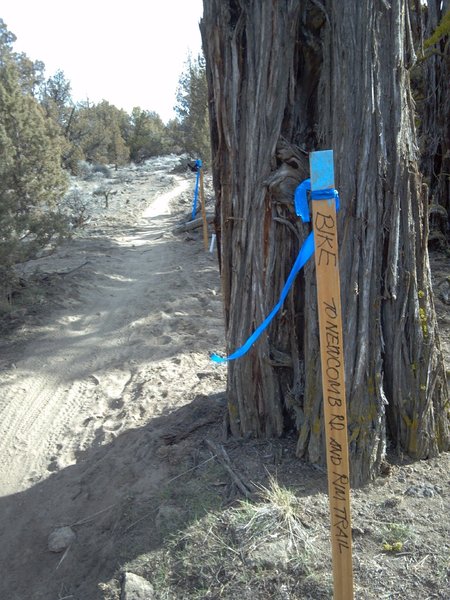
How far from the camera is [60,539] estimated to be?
11.5 feet

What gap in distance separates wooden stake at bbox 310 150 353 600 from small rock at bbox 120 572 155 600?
101 cm

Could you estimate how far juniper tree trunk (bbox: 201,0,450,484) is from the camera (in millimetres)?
2992

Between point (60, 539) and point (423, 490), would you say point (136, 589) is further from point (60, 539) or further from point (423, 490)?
point (423, 490)

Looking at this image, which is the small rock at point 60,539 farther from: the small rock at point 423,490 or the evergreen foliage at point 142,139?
the evergreen foliage at point 142,139

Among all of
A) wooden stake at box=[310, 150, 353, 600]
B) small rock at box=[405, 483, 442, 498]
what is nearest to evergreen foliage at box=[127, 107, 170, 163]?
small rock at box=[405, 483, 442, 498]

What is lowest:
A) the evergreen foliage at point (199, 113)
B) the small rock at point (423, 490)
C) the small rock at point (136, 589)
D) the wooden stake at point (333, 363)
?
the small rock at point (136, 589)

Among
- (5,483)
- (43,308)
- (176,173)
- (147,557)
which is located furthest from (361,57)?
(176,173)

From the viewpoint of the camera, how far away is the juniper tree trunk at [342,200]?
118 inches

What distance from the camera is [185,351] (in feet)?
20.8

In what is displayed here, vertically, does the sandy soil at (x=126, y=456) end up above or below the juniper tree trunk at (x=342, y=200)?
below

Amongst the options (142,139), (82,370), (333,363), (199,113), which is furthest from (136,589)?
(142,139)

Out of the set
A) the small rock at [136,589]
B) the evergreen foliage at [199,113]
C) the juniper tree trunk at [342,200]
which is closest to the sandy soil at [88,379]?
the small rock at [136,589]

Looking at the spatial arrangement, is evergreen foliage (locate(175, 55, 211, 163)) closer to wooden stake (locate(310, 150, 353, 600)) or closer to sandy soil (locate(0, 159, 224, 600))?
sandy soil (locate(0, 159, 224, 600))

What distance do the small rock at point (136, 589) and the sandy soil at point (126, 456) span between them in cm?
6
